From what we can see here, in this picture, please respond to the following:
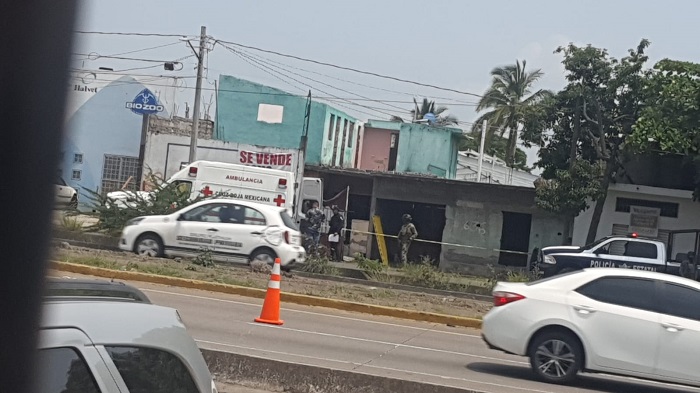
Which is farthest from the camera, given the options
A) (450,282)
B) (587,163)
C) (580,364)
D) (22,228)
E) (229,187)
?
(587,163)

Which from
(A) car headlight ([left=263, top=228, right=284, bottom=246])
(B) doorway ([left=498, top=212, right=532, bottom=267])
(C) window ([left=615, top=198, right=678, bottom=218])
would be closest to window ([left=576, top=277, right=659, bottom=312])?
(A) car headlight ([left=263, top=228, right=284, bottom=246])

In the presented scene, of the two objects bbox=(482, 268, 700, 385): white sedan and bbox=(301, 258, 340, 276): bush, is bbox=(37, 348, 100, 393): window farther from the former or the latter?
bbox=(301, 258, 340, 276): bush

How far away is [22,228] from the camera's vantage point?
915cm

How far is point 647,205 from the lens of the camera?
34.1m

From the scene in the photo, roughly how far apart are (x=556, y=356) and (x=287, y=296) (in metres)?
7.58

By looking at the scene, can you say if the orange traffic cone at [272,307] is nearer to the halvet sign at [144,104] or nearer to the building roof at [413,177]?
the building roof at [413,177]

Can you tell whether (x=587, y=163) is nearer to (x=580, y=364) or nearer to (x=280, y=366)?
(x=580, y=364)

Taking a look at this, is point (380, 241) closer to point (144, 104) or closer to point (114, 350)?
point (144, 104)

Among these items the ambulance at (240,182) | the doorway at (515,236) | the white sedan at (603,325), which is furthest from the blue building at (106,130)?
the white sedan at (603,325)

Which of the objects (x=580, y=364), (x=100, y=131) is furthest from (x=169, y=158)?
(x=580, y=364)

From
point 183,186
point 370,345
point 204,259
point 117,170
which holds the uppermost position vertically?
point 117,170

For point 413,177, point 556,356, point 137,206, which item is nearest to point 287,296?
point 556,356

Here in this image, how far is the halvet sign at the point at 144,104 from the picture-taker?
4419 cm

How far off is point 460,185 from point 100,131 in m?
17.8
